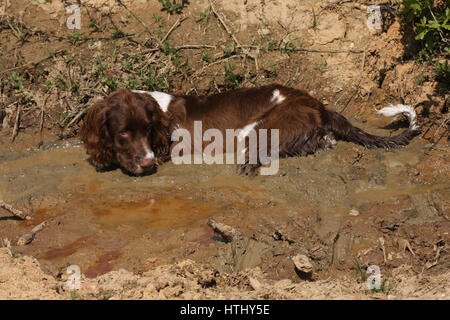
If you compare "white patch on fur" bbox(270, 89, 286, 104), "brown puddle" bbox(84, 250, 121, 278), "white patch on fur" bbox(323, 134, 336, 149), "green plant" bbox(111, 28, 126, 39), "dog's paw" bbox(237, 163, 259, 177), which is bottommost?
"brown puddle" bbox(84, 250, 121, 278)

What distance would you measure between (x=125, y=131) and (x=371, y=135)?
2.80m

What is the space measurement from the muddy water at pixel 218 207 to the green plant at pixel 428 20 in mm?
1346

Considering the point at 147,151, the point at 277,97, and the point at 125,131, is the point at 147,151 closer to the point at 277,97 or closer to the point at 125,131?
the point at 125,131

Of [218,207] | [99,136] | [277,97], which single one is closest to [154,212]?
[218,207]

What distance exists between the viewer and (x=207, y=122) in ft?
20.8

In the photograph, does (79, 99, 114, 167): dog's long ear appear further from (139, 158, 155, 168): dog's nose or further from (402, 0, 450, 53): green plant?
(402, 0, 450, 53): green plant

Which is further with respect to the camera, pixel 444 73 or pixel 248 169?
pixel 444 73

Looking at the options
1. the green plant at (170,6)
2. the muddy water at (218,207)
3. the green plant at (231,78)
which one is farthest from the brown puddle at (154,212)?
the green plant at (170,6)

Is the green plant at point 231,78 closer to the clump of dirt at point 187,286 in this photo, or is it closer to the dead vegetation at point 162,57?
the dead vegetation at point 162,57

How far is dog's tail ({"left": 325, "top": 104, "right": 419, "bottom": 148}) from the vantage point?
6.05m

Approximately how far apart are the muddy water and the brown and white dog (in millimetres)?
162

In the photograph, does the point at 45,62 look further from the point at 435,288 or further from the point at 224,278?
the point at 435,288

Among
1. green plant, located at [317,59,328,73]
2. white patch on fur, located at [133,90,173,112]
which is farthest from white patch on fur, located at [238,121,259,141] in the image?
green plant, located at [317,59,328,73]

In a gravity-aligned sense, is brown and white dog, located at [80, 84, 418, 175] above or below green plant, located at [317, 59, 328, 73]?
below
